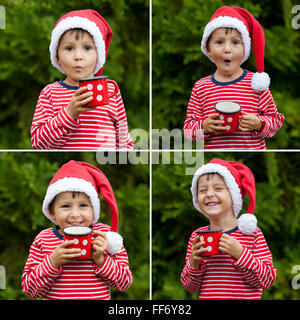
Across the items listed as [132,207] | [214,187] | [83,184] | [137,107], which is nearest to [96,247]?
[83,184]

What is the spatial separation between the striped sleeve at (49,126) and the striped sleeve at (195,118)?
0.37 meters

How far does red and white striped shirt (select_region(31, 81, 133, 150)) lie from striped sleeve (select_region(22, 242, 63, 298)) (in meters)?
0.32

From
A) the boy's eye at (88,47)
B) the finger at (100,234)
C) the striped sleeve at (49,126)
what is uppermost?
the boy's eye at (88,47)

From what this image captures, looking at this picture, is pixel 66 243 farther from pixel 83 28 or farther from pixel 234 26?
pixel 234 26

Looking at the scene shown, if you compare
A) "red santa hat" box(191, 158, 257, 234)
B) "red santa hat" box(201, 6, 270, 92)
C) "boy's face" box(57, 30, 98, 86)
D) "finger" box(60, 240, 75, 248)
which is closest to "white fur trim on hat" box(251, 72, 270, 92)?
"red santa hat" box(201, 6, 270, 92)

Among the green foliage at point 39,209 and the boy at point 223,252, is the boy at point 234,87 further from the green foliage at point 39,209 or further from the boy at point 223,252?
the green foliage at point 39,209

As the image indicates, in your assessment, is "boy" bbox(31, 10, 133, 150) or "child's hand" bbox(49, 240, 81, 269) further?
"boy" bbox(31, 10, 133, 150)

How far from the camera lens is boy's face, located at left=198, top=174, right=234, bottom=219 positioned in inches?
87.8

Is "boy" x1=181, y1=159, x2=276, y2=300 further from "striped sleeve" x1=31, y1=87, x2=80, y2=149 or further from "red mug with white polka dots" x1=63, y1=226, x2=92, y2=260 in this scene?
"striped sleeve" x1=31, y1=87, x2=80, y2=149

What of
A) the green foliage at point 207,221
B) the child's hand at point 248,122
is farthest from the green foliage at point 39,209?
the child's hand at point 248,122

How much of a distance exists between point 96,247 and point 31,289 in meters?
0.25

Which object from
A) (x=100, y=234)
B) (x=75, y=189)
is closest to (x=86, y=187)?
(x=75, y=189)

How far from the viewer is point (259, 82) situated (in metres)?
2.29

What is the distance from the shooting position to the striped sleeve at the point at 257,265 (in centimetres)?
217
